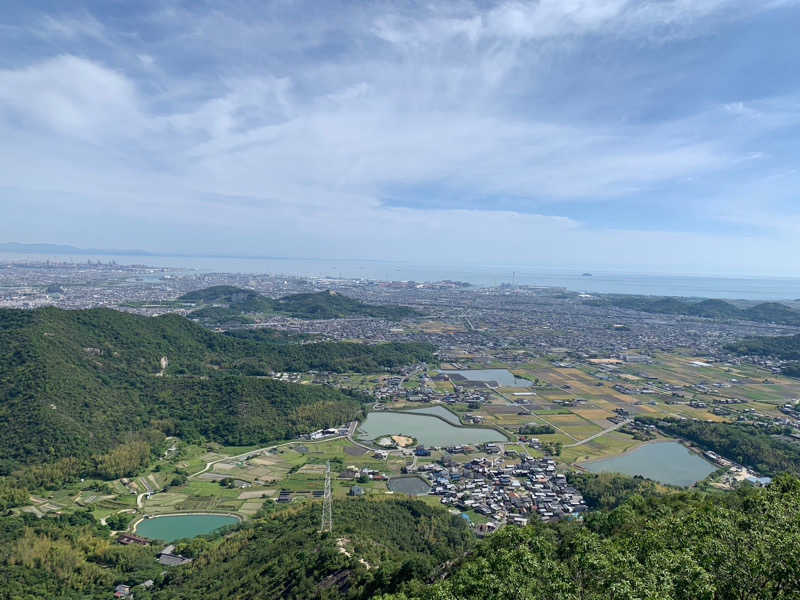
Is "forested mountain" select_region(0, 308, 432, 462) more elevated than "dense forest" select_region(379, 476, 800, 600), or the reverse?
"dense forest" select_region(379, 476, 800, 600)

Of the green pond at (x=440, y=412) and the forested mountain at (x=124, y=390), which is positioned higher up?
the forested mountain at (x=124, y=390)

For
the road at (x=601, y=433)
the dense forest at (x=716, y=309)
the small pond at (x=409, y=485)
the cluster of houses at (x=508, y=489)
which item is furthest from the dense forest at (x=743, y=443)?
the dense forest at (x=716, y=309)

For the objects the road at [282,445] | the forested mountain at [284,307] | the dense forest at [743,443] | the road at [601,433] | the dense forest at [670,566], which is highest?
the dense forest at [670,566]

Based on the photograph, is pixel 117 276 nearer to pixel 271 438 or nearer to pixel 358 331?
pixel 358 331

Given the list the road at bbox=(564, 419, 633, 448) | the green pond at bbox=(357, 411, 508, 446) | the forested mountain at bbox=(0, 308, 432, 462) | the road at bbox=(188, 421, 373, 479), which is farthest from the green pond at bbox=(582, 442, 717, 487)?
the forested mountain at bbox=(0, 308, 432, 462)

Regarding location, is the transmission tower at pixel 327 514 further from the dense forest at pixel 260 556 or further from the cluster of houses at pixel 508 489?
the cluster of houses at pixel 508 489

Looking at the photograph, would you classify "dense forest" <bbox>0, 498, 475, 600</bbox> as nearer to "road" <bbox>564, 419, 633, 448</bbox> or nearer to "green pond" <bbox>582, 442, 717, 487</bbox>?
"green pond" <bbox>582, 442, 717, 487</bbox>

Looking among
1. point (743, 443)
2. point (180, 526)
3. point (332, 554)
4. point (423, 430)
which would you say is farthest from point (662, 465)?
point (180, 526)
